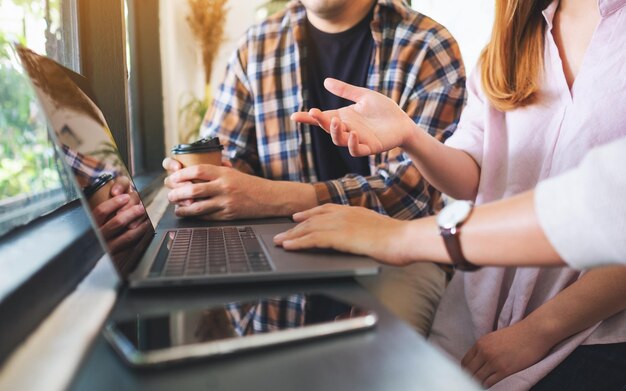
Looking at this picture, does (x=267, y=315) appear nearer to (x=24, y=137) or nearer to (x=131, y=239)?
(x=131, y=239)

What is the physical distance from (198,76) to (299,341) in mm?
3763

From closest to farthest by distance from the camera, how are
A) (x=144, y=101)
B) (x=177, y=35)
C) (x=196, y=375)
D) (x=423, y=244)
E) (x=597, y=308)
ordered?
(x=196, y=375) < (x=423, y=244) < (x=597, y=308) < (x=144, y=101) < (x=177, y=35)

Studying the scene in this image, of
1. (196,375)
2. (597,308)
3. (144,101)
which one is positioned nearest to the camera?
(196,375)

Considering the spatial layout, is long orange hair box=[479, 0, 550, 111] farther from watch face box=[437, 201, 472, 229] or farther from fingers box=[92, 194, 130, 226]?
fingers box=[92, 194, 130, 226]

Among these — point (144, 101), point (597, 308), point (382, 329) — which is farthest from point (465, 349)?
point (144, 101)

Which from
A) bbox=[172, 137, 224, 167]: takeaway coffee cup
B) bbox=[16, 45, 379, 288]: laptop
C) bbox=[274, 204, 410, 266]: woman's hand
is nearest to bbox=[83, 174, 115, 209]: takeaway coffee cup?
bbox=[16, 45, 379, 288]: laptop

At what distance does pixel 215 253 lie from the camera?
0.69 metres

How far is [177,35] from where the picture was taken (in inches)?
139

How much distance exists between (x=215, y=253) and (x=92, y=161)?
0.65 ft

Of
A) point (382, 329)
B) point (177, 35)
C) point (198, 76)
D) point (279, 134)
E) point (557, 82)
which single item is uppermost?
point (177, 35)

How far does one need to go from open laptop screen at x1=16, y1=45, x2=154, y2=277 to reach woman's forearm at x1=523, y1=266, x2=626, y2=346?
62 centimetres

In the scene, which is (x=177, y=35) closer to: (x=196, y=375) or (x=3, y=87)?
(x=3, y=87)

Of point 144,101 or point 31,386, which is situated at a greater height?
point 144,101

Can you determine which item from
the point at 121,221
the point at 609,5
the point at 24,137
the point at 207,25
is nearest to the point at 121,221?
the point at 121,221
